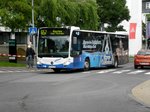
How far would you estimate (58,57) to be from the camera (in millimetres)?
30016

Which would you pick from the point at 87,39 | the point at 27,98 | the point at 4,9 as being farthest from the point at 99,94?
the point at 4,9

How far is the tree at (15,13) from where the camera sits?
39.6 metres

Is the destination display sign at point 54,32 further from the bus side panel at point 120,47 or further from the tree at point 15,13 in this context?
the tree at point 15,13

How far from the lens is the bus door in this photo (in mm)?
34875

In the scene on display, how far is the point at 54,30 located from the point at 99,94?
13.3 m

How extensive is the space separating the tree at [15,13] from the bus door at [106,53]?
807 cm

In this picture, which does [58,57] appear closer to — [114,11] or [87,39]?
[87,39]

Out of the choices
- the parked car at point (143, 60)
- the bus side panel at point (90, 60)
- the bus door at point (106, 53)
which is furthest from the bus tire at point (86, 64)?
the parked car at point (143, 60)

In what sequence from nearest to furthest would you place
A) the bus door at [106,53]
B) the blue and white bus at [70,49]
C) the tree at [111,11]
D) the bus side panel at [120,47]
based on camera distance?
the blue and white bus at [70,49] → the bus door at [106,53] → the bus side panel at [120,47] → the tree at [111,11]

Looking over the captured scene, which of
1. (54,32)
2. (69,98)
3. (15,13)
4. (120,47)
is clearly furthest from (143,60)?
(69,98)

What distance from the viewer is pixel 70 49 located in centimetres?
3014

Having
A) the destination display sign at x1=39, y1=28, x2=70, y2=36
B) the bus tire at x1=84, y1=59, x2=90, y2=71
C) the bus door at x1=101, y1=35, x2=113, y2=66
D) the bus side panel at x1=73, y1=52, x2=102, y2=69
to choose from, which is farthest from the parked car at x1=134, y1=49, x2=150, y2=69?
the destination display sign at x1=39, y1=28, x2=70, y2=36

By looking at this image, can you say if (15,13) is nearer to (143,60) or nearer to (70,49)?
(143,60)

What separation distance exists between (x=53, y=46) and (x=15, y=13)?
11293 mm
